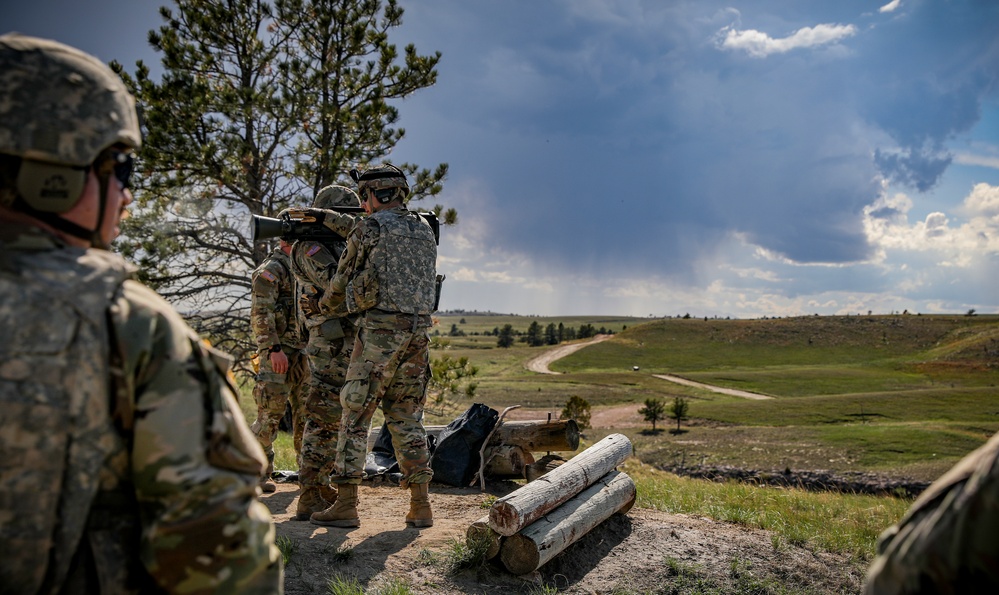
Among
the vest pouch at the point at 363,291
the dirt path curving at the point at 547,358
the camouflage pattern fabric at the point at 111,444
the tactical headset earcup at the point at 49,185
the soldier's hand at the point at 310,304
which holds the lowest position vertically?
the dirt path curving at the point at 547,358

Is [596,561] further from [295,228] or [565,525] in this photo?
[295,228]

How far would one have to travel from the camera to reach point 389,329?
232 inches

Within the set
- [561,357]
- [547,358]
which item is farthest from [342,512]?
[547,358]

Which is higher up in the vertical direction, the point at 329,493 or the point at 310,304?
the point at 310,304

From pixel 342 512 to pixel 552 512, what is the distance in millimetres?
1803

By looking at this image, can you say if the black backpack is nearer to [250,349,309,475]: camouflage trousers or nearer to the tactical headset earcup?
[250,349,309,475]: camouflage trousers

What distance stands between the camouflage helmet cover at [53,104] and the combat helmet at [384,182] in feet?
13.5

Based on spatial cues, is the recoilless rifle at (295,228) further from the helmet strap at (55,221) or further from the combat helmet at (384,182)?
the helmet strap at (55,221)

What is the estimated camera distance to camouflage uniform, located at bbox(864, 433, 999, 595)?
1515 millimetres

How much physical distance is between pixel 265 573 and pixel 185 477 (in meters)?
0.36

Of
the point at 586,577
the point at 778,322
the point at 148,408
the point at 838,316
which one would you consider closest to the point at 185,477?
the point at 148,408

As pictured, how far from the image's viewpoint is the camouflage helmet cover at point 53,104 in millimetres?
1799

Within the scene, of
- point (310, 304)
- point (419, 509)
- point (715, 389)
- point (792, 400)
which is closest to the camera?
point (419, 509)

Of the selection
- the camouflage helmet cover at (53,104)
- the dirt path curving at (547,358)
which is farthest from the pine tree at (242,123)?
the dirt path curving at (547,358)
